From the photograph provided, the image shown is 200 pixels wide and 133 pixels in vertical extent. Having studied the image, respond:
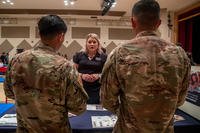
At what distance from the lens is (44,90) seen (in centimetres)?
175

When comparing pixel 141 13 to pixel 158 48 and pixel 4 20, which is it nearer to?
pixel 158 48

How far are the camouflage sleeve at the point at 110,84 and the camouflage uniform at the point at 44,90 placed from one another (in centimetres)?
18

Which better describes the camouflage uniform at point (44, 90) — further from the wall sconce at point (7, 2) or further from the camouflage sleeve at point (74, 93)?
the wall sconce at point (7, 2)

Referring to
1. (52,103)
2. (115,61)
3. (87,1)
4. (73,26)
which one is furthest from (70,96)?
(73,26)

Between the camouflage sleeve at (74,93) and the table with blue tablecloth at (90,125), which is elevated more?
the camouflage sleeve at (74,93)

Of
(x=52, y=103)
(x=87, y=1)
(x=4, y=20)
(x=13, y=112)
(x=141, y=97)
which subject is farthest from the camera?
(x=4, y=20)

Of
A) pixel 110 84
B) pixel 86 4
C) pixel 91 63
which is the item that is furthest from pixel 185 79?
pixel 86 4

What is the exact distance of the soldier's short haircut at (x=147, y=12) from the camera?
163 centimetres

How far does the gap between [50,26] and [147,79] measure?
71 centimetres

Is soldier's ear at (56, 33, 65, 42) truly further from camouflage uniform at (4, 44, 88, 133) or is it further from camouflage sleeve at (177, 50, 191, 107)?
camouflage sleeve at (177, 50, 191, 107)

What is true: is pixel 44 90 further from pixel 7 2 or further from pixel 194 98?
pixel 7 2

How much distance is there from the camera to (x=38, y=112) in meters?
1.77

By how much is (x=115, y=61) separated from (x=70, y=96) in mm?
384

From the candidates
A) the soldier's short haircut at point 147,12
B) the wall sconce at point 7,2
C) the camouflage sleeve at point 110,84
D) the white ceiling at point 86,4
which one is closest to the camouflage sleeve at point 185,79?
the soldier's short haircut at point 147,12
